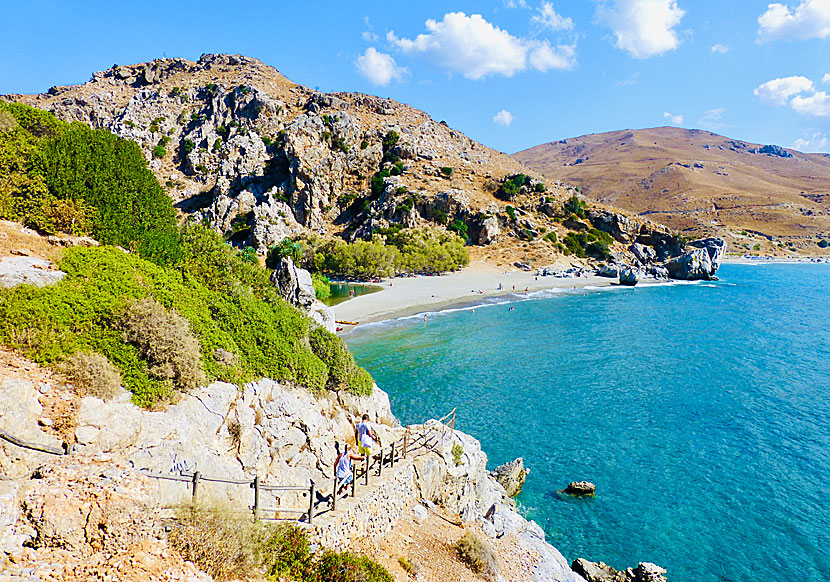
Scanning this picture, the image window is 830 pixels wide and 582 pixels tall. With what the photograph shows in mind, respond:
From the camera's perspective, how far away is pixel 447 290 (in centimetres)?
7338

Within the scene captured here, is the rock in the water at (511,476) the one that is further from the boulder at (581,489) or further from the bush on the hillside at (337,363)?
the bush on the hillside at (337,363)

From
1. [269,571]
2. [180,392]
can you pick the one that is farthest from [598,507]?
[180,392]

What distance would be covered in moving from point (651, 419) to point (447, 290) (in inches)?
1898

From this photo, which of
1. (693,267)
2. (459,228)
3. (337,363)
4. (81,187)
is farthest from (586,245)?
(81,187)

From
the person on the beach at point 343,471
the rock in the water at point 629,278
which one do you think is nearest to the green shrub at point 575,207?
the rock in the water at point 629,278

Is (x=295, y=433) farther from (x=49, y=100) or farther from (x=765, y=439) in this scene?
(x=49, y=100)

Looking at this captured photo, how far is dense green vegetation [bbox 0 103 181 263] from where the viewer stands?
1203 centimetres

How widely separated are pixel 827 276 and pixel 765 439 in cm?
12883

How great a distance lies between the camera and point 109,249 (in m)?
12.2

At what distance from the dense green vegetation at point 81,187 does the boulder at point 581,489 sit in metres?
18.8

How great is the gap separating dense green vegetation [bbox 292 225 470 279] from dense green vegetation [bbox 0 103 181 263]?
222 feet

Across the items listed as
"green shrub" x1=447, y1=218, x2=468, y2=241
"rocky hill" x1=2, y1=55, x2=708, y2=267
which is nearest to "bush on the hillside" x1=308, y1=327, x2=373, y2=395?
"rocky hill" x1=2, y1=55, x2=708, y2=267

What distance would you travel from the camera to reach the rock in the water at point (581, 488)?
19.4m

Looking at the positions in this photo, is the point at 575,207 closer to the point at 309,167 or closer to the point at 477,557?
the point at 309,167
